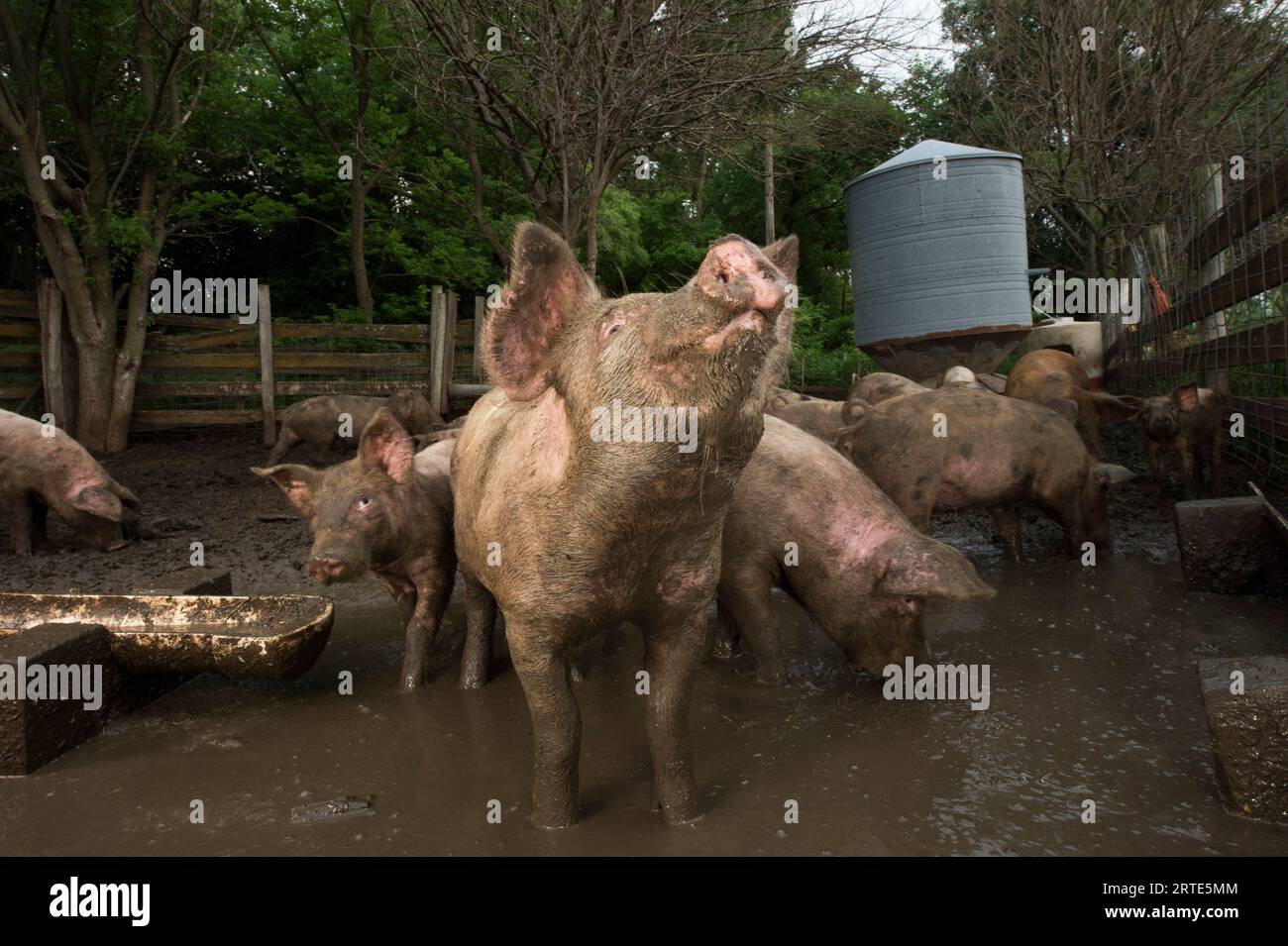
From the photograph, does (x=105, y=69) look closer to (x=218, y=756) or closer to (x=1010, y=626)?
(x=218, y=756)

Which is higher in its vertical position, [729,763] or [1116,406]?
[1116,406]

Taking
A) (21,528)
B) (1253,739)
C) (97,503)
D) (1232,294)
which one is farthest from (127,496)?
(1232,294)

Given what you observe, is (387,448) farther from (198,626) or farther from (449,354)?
(449,354)

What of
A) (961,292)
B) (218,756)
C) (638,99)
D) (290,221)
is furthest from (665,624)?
(290,221)

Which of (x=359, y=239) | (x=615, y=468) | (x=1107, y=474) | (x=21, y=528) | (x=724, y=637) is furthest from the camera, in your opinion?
(x=359, y=239)

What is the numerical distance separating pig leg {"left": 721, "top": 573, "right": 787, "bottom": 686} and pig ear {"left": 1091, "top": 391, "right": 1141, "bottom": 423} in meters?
5.68

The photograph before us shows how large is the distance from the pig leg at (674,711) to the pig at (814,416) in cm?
373

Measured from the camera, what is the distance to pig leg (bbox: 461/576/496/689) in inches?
191

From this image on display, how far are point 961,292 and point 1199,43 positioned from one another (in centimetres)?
432

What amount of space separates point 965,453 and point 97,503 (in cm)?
642

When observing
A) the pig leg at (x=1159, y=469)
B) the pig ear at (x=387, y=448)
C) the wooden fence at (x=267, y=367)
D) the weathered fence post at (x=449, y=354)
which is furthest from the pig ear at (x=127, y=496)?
the pig leg at (x=1159, y=469)

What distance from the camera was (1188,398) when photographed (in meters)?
8.02

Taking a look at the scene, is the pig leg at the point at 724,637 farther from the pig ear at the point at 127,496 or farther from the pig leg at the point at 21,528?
the pig leg at the point at 21,528

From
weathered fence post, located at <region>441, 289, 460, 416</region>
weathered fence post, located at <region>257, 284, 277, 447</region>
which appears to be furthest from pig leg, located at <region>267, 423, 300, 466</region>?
weathered fence post, located at <region>441, 289, 460, 416</region>
